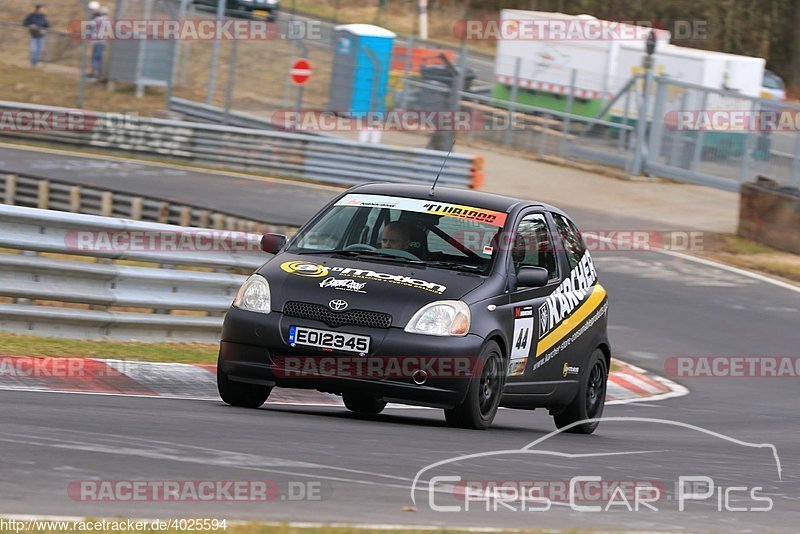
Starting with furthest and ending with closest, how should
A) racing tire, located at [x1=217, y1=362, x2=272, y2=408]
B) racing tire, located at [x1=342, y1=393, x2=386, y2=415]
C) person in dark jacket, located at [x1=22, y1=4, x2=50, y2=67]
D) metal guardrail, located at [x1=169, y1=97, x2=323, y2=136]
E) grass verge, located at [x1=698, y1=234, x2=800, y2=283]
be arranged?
person in dark jacket, located at [x1=22, y1=4, x2=50, y2=67] → metal guardrail, located at [x1=169, y1=97, x2=323, y2=136] → grass verge, located at [x1=698, y1=234, x2=800, y2=283] → racing tire, located at [x1=342, y1=393, x2=386, y2=415] → racing tire, located at [x1=217, y1=362, x2=272, y2=408]

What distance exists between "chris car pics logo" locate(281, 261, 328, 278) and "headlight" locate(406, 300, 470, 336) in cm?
68

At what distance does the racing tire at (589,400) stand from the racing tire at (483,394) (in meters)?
1.46

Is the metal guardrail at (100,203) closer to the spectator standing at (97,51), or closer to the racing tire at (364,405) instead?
the racing tire at (364,405)

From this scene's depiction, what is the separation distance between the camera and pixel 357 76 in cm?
3091

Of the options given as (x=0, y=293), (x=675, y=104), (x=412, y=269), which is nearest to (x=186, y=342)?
(x=0, y=293)

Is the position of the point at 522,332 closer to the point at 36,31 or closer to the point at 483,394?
the point at 483,394

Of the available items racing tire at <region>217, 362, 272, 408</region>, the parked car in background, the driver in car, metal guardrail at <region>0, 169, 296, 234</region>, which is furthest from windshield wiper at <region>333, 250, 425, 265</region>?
the parked car in background

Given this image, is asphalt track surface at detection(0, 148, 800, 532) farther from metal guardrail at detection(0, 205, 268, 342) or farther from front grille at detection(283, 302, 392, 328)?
metal guardrail at detection(0, 205, 268, 342)

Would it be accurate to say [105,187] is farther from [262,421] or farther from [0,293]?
[262,421]

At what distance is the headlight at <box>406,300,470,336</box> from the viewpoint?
8523 millimetres

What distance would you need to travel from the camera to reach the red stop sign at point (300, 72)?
29234mm

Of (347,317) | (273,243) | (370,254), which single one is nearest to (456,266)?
(370,254)

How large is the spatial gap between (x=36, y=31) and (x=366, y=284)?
2939cm

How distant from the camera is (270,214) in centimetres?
2247
